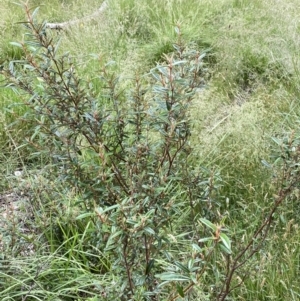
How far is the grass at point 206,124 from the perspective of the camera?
5.90 feet

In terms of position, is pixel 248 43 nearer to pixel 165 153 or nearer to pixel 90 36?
pixel 90 36

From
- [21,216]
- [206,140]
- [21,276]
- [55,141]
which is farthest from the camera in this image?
[206,140]

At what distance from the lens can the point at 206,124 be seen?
2.75 metres

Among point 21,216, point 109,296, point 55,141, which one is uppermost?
point 55,141

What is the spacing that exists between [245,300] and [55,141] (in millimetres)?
932

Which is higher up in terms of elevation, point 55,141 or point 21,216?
point 55,141

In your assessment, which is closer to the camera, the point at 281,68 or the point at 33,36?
the point at 33,36

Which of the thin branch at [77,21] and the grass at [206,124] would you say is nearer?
the grass at [206,124]

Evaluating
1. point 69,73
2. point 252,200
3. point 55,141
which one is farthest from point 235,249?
point 69,73

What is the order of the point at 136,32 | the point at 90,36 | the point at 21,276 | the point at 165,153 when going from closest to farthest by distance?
1. the point at 165,153
2. the point at 21,276
3. the point at 90,36
4. the point at 136,32

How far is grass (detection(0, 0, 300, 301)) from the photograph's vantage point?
5.90 ft

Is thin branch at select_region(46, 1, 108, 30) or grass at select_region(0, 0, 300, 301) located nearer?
grass at select_region(0, 0, 300, 301)

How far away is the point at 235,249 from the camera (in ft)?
6.24

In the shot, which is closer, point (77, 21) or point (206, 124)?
point (206, 124)
